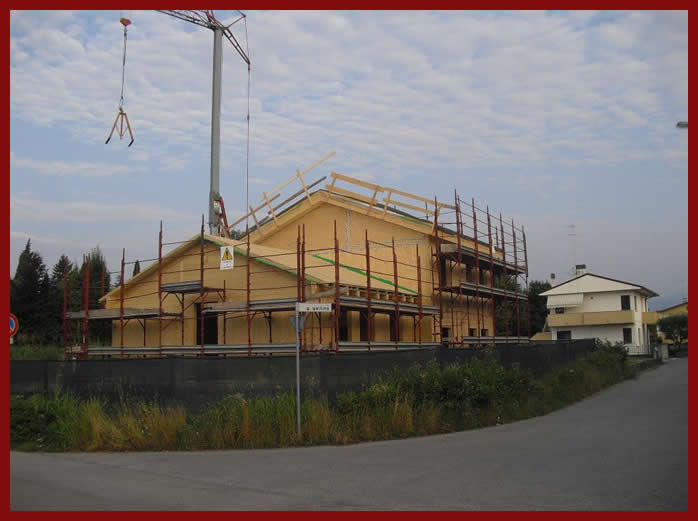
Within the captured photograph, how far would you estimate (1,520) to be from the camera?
23.8 feet

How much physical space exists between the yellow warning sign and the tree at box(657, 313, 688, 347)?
178 ft

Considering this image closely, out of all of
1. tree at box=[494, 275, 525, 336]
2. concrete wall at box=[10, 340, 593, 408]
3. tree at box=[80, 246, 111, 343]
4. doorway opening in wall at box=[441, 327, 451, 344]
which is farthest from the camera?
tree at box=[80, 246, 111, 343]

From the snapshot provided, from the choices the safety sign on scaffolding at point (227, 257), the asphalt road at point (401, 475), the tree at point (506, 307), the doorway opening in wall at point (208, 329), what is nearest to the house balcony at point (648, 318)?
the tree at point (506, 307)

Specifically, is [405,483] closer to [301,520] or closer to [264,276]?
[301,520]

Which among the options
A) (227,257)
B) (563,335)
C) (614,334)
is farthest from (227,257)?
(563,335)

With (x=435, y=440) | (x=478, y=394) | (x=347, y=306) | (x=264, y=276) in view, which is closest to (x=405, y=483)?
(x=435, y=440)

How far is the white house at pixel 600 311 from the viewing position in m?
52.5

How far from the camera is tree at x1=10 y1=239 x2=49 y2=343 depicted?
141 ft

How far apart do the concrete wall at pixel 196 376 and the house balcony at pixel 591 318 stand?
135 ft

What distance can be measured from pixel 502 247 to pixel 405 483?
24794 millimetres

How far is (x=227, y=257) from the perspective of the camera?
2184 cm

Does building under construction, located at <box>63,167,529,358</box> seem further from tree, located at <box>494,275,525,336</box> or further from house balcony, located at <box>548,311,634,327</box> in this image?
house balcony, located at <box>548,311,634,327</box>

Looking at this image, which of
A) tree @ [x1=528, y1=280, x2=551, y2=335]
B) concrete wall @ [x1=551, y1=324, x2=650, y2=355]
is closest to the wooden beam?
concrete wall @ [x1=551, y1=324, x2=650, y2=355]

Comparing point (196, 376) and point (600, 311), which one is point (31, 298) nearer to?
point (196, 376)
